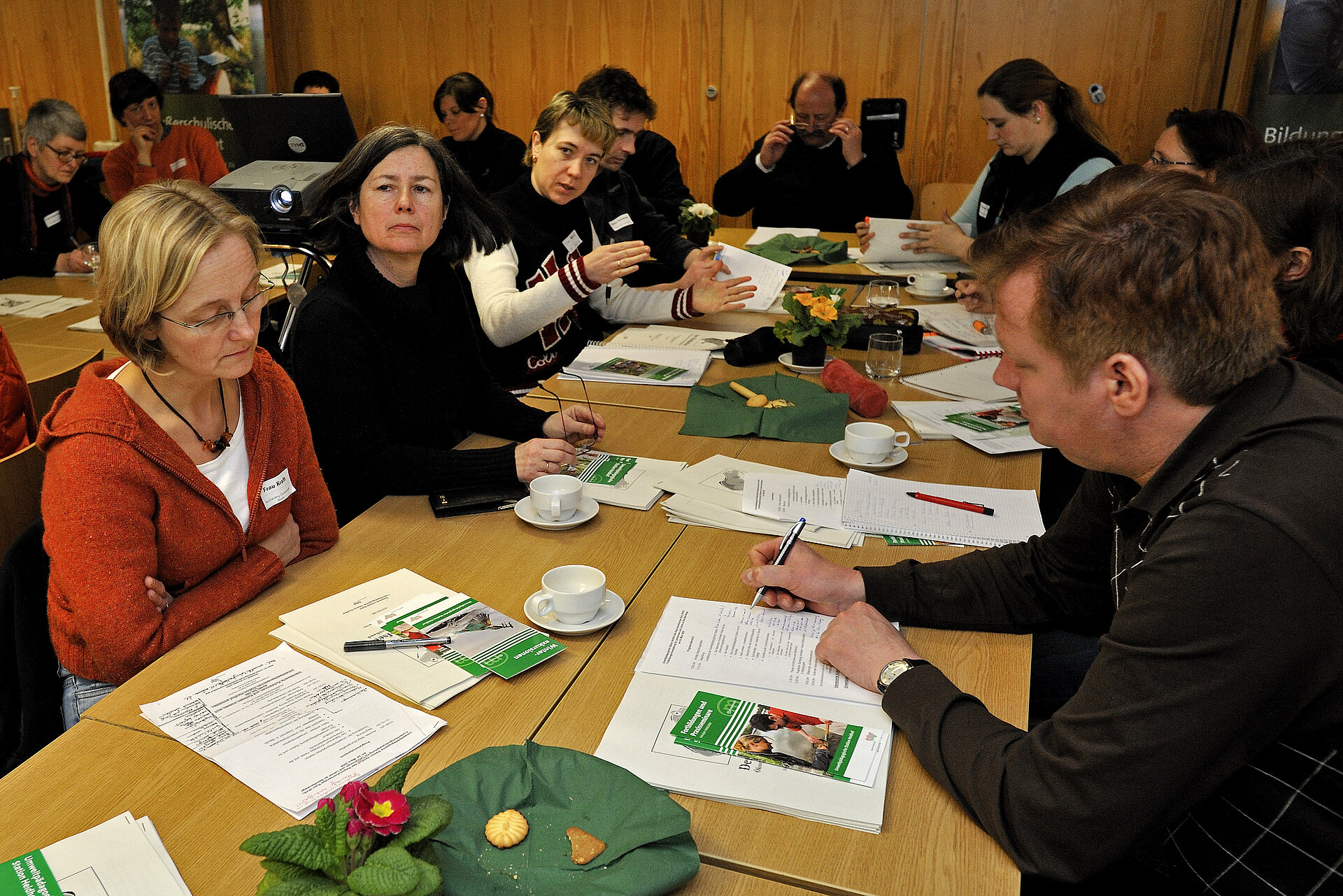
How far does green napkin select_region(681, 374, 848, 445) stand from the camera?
2.16 metres

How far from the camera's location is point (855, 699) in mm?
1194

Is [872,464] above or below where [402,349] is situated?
below

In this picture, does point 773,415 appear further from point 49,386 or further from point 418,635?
point 49,386

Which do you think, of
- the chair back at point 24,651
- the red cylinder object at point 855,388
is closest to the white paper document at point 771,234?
the red cylinder object at point 855,388

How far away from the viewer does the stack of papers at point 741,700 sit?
103cm

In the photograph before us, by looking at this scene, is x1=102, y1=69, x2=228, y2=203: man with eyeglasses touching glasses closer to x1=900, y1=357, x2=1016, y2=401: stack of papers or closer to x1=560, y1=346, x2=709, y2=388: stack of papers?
x1=560, y1=346, x2=709, y2=388: stack of papers

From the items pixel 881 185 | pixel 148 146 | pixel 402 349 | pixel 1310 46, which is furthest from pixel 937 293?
pixel 148 146

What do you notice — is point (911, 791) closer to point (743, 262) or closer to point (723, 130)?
point (743, 262)

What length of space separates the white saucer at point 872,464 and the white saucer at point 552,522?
0.57 m

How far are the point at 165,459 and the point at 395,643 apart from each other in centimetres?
48

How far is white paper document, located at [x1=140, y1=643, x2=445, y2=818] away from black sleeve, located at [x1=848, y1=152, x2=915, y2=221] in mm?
4283

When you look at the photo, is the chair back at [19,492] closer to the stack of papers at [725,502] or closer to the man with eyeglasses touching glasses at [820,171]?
the stack of papers at [725,502]

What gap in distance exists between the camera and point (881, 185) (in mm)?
4918

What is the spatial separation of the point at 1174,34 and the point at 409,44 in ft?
15.4
